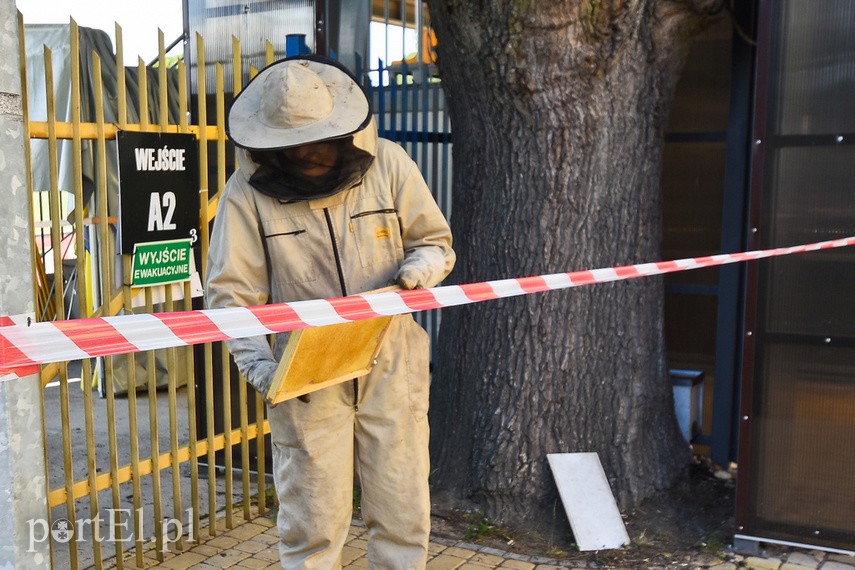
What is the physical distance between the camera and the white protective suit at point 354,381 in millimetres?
3156

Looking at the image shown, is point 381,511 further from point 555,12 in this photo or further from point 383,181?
point 555,12

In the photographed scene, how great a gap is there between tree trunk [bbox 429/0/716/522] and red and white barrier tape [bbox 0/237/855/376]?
4.65 ft

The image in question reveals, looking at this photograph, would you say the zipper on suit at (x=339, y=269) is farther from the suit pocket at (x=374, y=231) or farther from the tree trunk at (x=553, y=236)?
the tree trunk at (x=553, y=236)

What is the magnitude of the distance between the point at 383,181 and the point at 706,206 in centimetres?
286

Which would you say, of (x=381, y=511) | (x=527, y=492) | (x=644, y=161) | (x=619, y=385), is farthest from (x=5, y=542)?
(x=644, y=161)

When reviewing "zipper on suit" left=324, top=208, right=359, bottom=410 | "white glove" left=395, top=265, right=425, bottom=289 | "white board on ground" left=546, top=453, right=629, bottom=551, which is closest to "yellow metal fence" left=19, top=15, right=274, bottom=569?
"zipper on suit" left=324, top=208, right=359, bottom=410

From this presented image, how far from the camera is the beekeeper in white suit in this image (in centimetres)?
307

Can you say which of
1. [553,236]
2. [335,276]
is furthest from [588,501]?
[335,276]

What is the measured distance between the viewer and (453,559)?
4.25 m

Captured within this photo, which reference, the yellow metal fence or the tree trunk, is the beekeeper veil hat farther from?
the tree trunk

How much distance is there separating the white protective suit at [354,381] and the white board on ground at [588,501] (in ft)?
3.92

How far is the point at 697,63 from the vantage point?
212 inches

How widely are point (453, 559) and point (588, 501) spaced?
677 mm

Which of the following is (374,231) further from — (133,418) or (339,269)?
(133,418)
